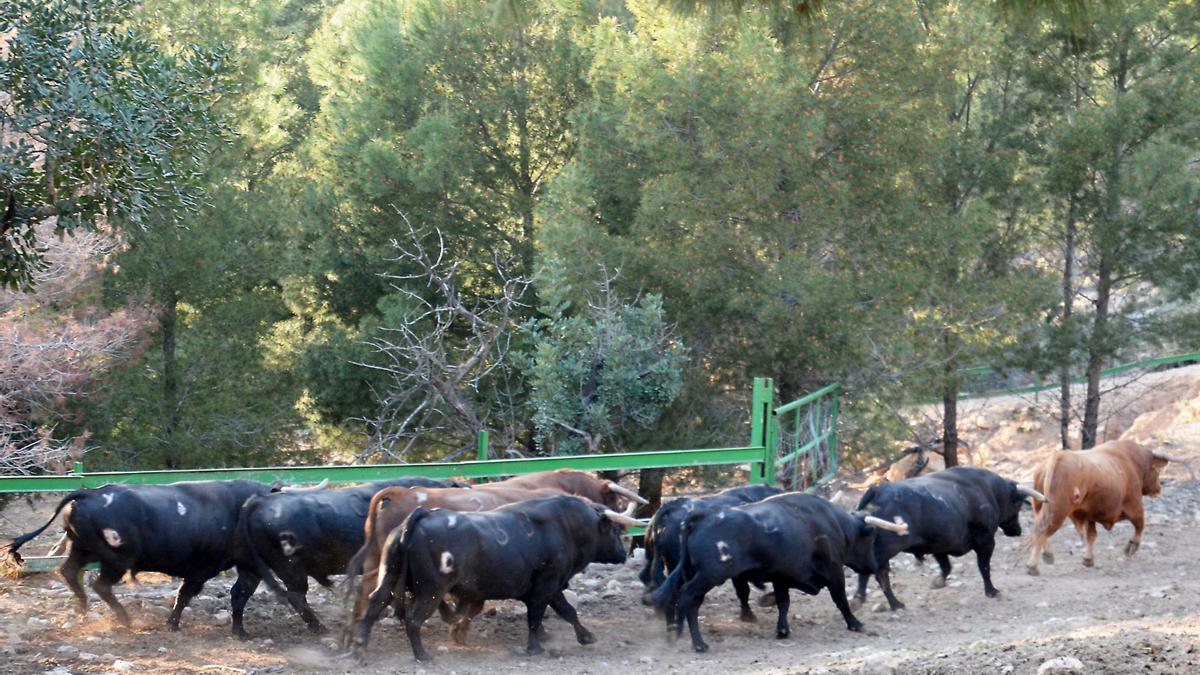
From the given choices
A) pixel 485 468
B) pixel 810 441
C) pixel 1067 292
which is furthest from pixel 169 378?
pixel 1067 292

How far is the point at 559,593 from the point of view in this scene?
9.82 m

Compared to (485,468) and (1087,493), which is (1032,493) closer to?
(1087,493)

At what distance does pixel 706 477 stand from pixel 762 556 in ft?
21.3

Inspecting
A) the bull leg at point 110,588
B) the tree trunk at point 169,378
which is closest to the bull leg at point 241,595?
the bull leg at point 110,588

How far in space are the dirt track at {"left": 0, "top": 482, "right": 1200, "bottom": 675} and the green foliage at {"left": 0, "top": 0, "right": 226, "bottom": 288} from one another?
2.81 meters

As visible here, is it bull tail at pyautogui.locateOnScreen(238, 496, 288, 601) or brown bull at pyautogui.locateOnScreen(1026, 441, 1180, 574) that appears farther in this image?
brown bull at pyautogui.locateOnScreen(1026, 441, 1180, 574)

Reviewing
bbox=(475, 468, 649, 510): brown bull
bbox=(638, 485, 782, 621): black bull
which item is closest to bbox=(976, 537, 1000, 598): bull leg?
bbox=(638, 485, 782, 621): black bull

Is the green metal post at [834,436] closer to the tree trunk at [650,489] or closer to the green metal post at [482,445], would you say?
the tree trunk at [650,489]

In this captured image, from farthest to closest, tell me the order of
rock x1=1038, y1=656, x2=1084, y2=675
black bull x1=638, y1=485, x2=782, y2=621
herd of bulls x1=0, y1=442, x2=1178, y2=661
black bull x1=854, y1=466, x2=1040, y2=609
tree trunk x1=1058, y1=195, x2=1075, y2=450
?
tree trunk x1=1058, y1=195, x2=1075, y2=450 → black bull x1=854, y1=466, x2=1040, y2=609 → black bull x1=638, y1=485, x2=782, y2=621 → herd of bulls x1=0, y1=442, x2=1178, y2=661 → rock x1=1038, y1=656, x2=1084, y2=675

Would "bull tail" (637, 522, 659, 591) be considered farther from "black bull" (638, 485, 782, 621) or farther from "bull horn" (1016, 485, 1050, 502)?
"bull horn" (1016, 485, 1050, 502)

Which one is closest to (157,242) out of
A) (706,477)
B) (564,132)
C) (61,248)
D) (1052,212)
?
(61,248)

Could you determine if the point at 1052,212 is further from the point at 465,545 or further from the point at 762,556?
the point at 465,545

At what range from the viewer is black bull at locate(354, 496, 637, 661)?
903 centimetres

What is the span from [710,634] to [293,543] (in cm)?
342
